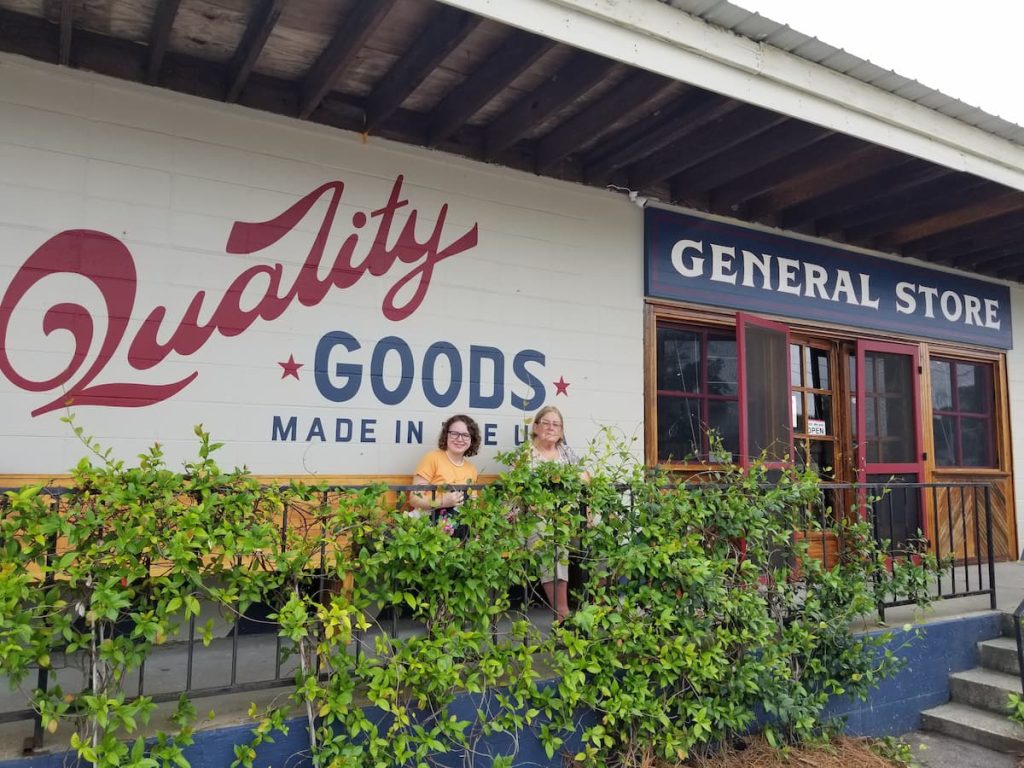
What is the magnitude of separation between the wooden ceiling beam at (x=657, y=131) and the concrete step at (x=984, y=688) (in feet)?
11.0

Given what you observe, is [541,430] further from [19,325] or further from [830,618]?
[19,325]

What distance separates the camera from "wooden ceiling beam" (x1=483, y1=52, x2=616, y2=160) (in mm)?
3756

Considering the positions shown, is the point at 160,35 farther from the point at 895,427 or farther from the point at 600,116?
the point at 895,427

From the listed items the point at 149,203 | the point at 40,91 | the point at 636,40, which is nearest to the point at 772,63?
the point at 636,40

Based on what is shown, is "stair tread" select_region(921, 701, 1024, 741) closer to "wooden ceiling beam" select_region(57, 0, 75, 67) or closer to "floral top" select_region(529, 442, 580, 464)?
"floral top" select_region(529, 442, 580, 464)

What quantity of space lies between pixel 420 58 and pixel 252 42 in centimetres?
76

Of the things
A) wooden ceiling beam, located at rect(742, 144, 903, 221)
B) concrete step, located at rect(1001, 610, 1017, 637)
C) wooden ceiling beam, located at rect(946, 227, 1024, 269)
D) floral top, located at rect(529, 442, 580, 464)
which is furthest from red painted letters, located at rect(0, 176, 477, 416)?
wooden ceiling beam, located at rect(946, 227, 1024, 269)

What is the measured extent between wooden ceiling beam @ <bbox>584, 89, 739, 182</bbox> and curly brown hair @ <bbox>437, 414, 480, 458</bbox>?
1897 mm

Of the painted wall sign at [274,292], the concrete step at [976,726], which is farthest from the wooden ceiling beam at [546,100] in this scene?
the concrete step at [976,726]

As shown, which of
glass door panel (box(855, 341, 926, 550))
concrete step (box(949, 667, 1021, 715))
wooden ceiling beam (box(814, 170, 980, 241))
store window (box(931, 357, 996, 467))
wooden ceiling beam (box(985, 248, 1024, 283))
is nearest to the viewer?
concrete step (box(949, 667, 1021, 715))

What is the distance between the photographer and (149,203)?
12.4ft

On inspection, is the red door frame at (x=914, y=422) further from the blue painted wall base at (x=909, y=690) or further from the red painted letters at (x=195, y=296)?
the red painted letters at (x=195, y=296)

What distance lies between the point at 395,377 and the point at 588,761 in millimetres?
2190

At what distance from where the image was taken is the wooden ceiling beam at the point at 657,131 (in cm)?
414
